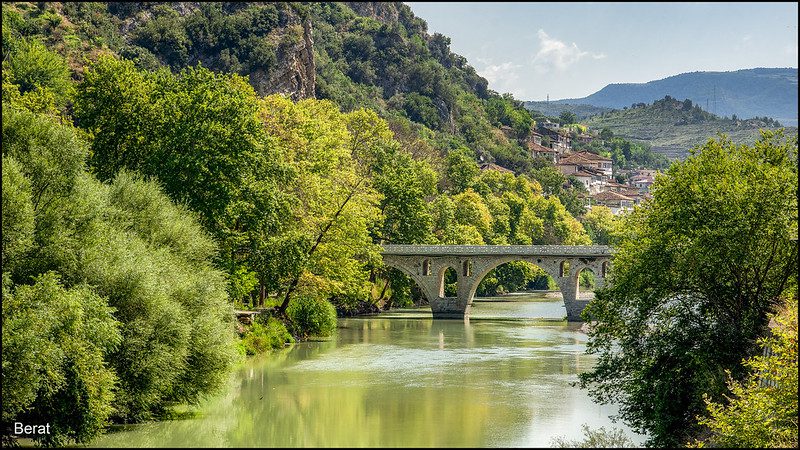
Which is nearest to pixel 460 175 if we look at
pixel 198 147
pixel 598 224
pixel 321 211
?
pixel 598 224

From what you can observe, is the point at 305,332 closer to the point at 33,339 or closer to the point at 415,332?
the point at 415,332

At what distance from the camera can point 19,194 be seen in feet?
80.9

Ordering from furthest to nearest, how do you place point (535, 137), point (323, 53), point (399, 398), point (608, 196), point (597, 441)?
point (535, 137)
point (608, 196)
point (323, 53)
point (399, 398)
point (597, 441)

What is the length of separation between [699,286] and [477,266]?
4007cm

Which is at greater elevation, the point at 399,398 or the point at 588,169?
the point at 588,169

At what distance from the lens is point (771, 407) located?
21375mm

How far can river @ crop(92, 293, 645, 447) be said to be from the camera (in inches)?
1024

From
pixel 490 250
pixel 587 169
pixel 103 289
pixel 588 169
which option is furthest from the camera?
pixel 588 169

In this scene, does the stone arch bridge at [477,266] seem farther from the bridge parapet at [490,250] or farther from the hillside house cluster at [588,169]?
the hillside house cluster at [588,169]

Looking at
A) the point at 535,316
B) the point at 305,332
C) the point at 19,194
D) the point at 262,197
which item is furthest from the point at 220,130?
the point at 535,316

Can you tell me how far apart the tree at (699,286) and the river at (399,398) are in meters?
2.01

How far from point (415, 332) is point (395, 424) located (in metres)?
27.6

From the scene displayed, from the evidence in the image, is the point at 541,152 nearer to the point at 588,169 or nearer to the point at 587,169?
the point at 587,169

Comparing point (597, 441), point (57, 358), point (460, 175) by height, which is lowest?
point (597, 441)
